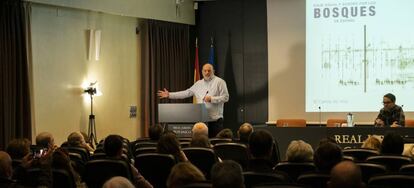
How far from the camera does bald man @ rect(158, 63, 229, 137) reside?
10164 mm

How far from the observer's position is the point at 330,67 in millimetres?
11844

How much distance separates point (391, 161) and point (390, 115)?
169 inches

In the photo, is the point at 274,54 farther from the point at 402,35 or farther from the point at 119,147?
the point at 119,147

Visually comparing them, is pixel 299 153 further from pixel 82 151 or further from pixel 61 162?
pixel 82 151

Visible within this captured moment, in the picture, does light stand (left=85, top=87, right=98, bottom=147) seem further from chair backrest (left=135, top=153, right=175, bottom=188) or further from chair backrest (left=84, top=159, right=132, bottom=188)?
chair backrest (left=84, top=159, right=132, bottom=188)

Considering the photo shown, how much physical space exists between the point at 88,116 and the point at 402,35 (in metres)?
6.02

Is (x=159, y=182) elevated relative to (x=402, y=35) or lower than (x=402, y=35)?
lower

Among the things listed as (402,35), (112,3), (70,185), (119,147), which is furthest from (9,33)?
(402,35)

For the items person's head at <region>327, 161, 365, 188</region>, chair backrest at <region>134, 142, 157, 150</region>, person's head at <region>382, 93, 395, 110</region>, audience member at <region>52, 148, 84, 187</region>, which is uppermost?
person's head at <region>382, 93, 395, 110</region>

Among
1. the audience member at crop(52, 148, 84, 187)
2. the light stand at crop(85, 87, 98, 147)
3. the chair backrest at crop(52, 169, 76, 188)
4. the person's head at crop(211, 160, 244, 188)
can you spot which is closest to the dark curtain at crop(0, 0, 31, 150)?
the light stand at crop(85, 87, 98, 147)

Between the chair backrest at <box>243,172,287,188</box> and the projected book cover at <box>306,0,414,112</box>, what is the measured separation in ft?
25.1

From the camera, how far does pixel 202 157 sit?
5.86m

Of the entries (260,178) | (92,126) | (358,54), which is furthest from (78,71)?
(260,178)

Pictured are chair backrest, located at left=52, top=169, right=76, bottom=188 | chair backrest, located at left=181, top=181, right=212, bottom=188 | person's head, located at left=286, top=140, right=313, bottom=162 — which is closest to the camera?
chair backrest, located at left=181, top=181, right=212, bottom=188
